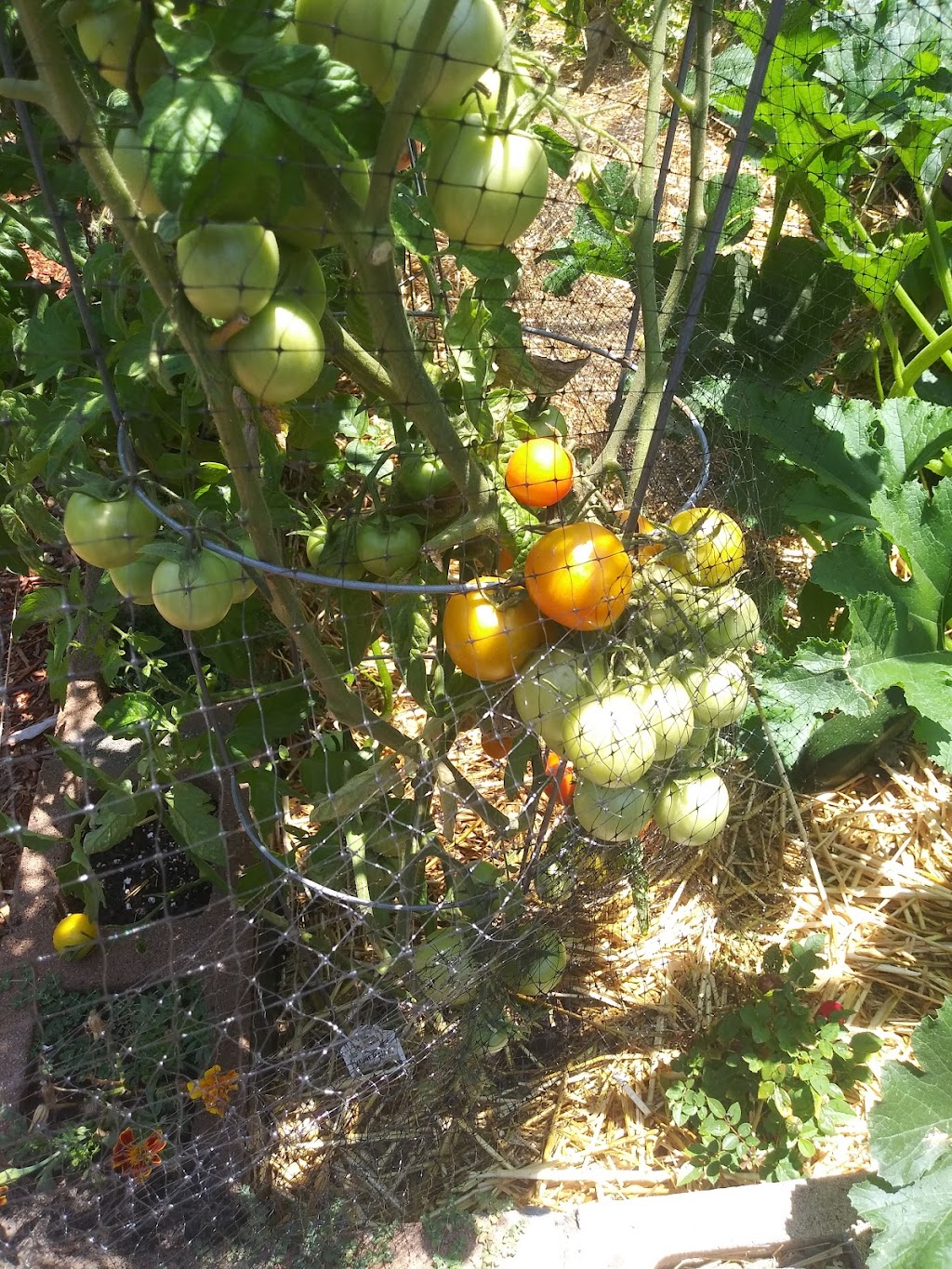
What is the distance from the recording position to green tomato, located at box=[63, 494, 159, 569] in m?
0.81

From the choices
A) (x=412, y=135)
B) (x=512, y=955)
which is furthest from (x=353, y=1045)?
(x=412, y=135)

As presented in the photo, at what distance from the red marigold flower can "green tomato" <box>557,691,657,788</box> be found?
0.66 metres

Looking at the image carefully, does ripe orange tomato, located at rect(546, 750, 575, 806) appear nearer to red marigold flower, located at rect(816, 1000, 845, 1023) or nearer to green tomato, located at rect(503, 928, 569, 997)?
green tomato, located at rect(503, 928, 569, 997)

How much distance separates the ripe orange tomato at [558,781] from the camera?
111 cm

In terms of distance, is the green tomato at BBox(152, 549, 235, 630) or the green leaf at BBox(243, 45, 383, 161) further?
the green tomato at BBox(152, 549, 235, 630)

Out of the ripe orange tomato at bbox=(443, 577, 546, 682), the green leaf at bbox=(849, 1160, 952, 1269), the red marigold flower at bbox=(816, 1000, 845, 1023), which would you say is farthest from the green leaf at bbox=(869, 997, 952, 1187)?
the ripe orange tomato at bbox=(443, 577, 546, 682)

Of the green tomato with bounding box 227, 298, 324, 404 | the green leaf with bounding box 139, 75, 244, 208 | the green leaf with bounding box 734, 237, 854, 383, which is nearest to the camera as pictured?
the green leaf with bounding box 139, 75, 244, 208

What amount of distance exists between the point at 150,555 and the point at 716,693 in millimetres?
556

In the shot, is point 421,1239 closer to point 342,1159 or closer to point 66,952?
point 342,1159

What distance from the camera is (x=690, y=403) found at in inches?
67.3

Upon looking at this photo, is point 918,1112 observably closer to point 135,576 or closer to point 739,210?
point 135,576

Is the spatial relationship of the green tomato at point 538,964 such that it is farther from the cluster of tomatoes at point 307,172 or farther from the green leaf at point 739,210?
the green leaf at point 739,210

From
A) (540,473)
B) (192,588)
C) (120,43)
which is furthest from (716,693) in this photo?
(120,43)

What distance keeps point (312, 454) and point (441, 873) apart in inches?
31.7
